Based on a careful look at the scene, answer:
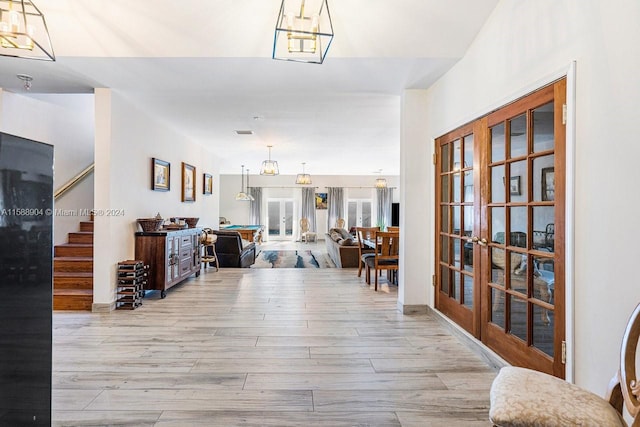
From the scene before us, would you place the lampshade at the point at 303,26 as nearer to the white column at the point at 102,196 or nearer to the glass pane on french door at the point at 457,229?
the glass pane on french door at the point at 457,229

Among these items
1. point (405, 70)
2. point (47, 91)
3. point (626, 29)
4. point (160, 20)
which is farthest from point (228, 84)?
point (626, 29)

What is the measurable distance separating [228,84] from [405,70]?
5.98 ft

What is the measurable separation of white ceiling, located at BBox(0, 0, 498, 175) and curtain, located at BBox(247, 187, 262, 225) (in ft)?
31.1

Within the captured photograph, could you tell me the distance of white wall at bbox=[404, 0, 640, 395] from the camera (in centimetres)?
159

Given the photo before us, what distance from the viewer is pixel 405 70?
3404mm

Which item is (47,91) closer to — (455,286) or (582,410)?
(455,286)

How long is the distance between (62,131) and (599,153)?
247 inches

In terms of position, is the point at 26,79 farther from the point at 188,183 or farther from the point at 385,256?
the point at 385,256

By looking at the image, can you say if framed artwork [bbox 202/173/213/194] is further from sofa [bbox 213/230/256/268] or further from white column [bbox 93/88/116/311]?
white column [bbox 93/88/116/311]

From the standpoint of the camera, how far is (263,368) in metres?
2.58

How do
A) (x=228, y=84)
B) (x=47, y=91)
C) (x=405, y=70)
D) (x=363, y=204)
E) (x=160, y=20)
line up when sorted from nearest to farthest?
(x=160, y=20)
(x=405, y=70)
(x=228, y=84)
(x=47, y=91)
(x=363, y=204)

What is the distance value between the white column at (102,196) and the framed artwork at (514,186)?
3963 millimetres

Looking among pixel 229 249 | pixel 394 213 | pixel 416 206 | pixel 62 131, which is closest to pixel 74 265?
pixel 62 131

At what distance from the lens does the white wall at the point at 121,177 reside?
13.0 ft
